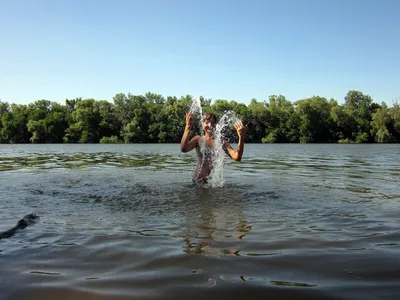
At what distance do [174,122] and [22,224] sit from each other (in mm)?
88716

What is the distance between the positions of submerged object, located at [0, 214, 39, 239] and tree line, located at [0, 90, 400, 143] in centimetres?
8443

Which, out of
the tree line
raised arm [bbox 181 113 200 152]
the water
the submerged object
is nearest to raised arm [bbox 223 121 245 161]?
raised arm [bbox 181 113 200 152]

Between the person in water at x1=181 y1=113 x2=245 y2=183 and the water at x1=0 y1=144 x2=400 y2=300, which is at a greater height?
the person in water at x1=181 y1=113 x2=245 y2=183

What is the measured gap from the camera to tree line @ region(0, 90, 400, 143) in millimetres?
90812

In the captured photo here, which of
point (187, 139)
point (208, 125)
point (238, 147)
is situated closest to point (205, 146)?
point (208, 125)

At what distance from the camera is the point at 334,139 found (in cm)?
9225

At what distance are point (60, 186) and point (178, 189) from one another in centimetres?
380

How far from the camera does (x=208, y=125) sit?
10.1m

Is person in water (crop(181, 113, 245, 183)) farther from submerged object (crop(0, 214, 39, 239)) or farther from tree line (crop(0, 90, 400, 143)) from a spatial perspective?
tree line (crop(0, 90, 400, 143))

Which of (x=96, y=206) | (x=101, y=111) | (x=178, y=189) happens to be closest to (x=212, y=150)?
(x=178, y=189)

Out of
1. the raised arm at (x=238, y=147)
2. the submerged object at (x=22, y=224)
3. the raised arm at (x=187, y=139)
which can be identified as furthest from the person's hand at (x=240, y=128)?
the submerged object at (x=22, y=224)

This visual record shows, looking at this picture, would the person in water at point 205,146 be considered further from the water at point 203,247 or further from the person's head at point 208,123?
the water at point 203,247

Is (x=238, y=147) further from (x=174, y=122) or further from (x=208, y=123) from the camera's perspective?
(x=174, y=122)

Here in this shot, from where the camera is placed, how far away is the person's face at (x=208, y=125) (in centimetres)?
1010
